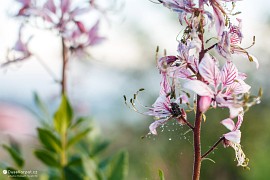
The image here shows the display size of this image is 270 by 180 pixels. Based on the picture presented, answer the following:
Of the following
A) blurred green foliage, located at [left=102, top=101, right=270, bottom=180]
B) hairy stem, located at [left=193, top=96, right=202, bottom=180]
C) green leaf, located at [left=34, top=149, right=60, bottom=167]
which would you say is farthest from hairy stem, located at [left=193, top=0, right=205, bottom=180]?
blurred green foliage, located at [left=102, top=101, right=270, bottom=180]

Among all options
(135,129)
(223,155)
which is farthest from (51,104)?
(135,129)

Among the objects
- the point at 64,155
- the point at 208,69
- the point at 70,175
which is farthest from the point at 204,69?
the point at 64,155

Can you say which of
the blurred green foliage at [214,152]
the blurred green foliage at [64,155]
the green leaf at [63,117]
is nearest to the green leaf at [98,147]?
the blurred green foliage at [64,155]

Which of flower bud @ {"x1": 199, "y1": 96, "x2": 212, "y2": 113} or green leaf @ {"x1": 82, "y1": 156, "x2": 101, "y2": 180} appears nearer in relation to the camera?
flower bud @ {"x1": 199, "y1": 96, "x2": 212, "y2": 113}

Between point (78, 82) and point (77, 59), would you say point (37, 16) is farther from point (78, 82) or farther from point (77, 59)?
point (78, 82)

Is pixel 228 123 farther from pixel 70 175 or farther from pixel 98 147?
pixel 98 147

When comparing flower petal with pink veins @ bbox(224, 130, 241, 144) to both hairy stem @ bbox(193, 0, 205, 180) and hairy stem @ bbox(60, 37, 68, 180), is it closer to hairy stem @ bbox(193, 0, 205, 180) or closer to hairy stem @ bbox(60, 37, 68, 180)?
hairy stem @ bbox(193, 0, 205, 180)
